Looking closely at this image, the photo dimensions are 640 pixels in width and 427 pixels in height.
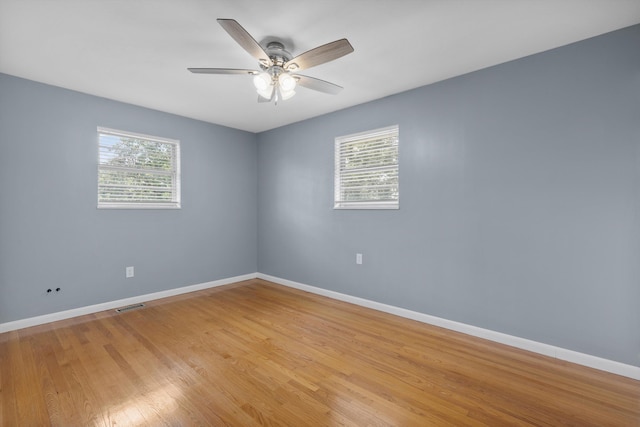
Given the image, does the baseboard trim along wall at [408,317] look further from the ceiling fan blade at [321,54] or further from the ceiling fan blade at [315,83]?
the ceiling fan blade at [321,54]

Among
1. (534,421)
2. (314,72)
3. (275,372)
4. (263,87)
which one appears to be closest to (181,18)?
(263,87)

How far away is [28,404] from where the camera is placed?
177 cm

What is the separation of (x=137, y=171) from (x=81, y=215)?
2.66ft

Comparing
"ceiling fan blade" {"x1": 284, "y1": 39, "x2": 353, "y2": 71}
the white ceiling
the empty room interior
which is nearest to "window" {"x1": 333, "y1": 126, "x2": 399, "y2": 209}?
the empty room interior

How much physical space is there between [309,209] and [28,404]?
10.7ft

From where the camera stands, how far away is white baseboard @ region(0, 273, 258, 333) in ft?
Result: 9.45

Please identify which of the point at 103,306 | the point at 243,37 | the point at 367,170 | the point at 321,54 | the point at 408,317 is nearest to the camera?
the point at 243,37

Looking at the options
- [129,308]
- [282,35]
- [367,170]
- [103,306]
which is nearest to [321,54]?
[282,35]

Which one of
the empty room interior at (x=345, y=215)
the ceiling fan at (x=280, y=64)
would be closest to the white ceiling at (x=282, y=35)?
the empty room interior at (x=345, y=215)

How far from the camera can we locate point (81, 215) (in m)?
3.27

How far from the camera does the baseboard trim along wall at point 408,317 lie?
7.18 feet

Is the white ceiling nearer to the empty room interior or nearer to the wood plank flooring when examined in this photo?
the empty room interior

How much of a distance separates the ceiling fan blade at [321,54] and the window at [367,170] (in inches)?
61.3

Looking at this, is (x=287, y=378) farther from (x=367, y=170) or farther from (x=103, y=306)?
(x=103, y=306)
